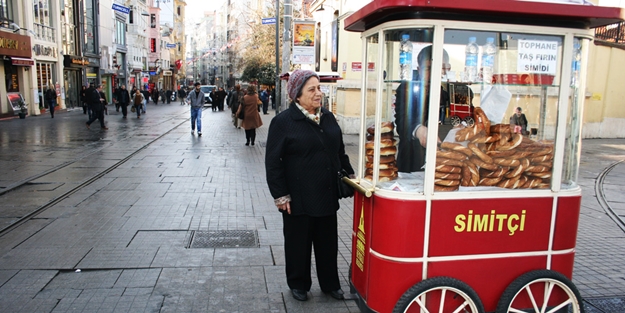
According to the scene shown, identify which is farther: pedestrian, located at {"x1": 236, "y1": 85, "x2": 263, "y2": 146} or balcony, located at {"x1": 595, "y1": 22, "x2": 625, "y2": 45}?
balcony, located at {"x1": 595, "y1": 22, "x2": 625, "y2": 45}

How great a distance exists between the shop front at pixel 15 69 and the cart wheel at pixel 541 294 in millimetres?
24801

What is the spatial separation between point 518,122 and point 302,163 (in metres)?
1.61

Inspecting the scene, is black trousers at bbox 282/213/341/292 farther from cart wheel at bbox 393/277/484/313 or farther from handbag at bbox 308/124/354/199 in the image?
cart wheel at bbox 393/277/484/313

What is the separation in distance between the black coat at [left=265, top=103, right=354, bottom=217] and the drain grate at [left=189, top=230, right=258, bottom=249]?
180cm

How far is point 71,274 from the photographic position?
4574mm

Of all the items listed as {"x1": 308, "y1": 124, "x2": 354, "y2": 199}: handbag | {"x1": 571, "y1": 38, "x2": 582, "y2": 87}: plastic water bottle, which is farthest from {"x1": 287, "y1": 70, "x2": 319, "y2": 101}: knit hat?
{"x1": 571, "y1": 38, "x2": 582, "y2": 87}: plastic water bottle

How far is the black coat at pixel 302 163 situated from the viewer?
3836 millimetres

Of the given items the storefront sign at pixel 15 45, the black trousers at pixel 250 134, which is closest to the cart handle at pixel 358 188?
the black trousers at pixel 250 134

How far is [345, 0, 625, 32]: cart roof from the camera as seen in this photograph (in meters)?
2.97

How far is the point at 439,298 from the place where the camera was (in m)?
3.29

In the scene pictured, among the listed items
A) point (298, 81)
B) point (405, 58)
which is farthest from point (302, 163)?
point (405, 58)

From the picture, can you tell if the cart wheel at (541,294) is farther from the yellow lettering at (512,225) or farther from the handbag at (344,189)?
the handbag at (344,189)

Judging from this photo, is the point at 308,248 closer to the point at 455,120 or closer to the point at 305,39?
the point at 455,120

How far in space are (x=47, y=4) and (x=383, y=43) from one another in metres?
30.8
